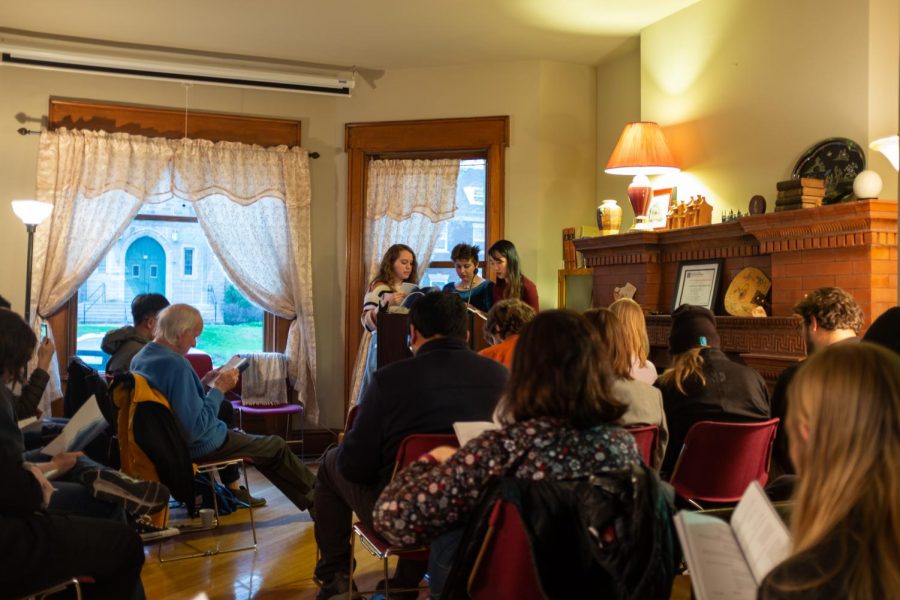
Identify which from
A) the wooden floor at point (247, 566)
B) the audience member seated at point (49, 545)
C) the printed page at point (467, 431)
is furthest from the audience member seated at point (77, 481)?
the printed page at point (467, 431)

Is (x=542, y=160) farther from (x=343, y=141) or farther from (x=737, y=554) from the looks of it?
(x=737, y=554)

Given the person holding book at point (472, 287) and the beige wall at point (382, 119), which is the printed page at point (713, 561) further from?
the beige wall at point (382, 119)

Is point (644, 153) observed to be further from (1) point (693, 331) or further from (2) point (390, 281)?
(1) point (693, 331)

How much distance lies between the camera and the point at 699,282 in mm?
4941

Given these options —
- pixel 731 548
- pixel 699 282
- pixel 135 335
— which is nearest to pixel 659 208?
pixel 699 282

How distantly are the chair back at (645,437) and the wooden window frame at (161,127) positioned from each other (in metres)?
4.74

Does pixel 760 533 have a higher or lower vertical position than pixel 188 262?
lower

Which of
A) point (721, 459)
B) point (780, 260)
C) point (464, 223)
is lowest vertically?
point (721, 459)

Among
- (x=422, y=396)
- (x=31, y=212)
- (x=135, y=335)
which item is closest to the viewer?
(x=422, y=396)

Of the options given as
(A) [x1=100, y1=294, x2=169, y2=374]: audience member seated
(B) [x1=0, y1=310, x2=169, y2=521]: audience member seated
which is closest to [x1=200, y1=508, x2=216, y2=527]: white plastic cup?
(A) [x1=100, y1=294, x2=169, y2=374]: audience member seated

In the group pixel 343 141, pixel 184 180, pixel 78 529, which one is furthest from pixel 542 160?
pixel 78 529

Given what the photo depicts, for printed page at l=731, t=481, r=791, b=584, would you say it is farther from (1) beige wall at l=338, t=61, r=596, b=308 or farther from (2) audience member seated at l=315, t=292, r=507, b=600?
(1) beige wall at l=338, t=61, r=596, b=308

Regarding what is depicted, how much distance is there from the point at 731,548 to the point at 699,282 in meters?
3.75

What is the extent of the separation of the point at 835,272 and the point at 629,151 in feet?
5.97
